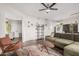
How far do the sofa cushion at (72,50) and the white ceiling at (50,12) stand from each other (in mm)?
575

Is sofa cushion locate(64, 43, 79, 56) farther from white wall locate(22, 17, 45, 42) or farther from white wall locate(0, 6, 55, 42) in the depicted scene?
white wall locate(22, 17, 45, 42)

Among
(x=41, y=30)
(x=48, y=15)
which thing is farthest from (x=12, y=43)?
(x=48, y=15)

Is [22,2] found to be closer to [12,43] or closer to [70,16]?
[12,43]

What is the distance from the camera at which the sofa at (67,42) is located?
1798 millimetres

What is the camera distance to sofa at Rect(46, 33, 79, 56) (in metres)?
1.80

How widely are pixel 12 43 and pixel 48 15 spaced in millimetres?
900

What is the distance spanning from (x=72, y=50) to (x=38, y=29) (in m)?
0.77

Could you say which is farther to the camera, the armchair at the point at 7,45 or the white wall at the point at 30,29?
the white wall at the point at 30,29

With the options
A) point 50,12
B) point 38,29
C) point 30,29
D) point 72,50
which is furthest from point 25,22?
point 72,50

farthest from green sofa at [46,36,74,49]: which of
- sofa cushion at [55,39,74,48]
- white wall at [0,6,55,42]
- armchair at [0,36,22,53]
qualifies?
armchair at [0,36,22,53]

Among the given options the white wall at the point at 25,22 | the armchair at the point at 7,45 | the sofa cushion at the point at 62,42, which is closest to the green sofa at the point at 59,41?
the sofa cushion at the point at 62,42

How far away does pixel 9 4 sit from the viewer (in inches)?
74.0

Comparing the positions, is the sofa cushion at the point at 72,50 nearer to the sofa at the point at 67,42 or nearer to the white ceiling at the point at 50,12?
the sofa at the point at 67,42

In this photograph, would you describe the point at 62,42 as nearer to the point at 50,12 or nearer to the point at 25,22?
the point at 50,12
